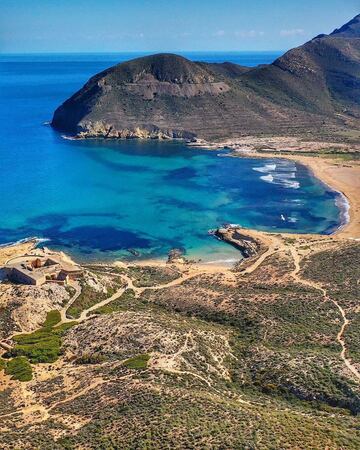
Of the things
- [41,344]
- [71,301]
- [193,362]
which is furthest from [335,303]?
[41,344]

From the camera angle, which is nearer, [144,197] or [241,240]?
[241,240]

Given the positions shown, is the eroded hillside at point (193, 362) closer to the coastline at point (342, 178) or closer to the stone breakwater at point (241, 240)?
the stone breakwater at point (241, 240)

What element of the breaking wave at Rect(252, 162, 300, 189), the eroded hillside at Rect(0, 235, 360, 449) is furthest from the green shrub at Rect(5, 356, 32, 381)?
the breaking wave at Rect(252, 162, 300, 189)

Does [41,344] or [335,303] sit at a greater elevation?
[335,303]

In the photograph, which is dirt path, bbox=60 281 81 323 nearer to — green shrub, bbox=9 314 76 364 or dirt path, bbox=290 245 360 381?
green shrub, bbox=9 314 76 364

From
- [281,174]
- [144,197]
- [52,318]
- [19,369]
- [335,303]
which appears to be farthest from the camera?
[281,174]

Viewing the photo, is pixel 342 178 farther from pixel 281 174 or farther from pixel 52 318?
pixel 52 318
